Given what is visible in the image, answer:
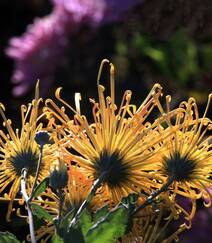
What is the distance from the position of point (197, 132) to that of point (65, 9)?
202 cm

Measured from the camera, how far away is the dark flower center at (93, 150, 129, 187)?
0.85 metres

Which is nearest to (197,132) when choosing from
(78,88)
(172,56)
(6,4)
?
(172,56)

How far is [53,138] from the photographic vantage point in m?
0.86

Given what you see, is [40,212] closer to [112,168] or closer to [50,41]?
[112,168]

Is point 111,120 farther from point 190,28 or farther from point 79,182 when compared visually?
point 190,28

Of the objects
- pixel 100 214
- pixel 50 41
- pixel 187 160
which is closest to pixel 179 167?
pixel 187 160

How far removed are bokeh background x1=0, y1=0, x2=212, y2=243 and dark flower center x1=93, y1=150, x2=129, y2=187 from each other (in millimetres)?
1406

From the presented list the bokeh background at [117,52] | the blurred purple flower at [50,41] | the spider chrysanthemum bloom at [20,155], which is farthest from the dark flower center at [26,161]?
the blurred purple flower at [50,41]

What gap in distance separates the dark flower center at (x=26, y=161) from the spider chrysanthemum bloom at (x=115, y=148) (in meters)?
0.06

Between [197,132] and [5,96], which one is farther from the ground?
[5,96]

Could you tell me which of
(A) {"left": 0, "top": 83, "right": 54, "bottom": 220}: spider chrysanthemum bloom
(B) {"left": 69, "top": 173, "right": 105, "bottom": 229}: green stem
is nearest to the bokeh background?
(A) {"left": 0, "top": 83, "right": 54, "bottom": 220}: spider chrysanthemum bloom

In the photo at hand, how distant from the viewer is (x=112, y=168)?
2.83 ft

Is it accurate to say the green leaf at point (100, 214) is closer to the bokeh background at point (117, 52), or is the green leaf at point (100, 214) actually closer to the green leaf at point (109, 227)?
the green leaf at point (109, 227)

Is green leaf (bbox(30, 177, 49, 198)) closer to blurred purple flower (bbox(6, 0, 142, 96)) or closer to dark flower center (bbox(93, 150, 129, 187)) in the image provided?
dark flower center (bbox(93, 150, 129, 187))
